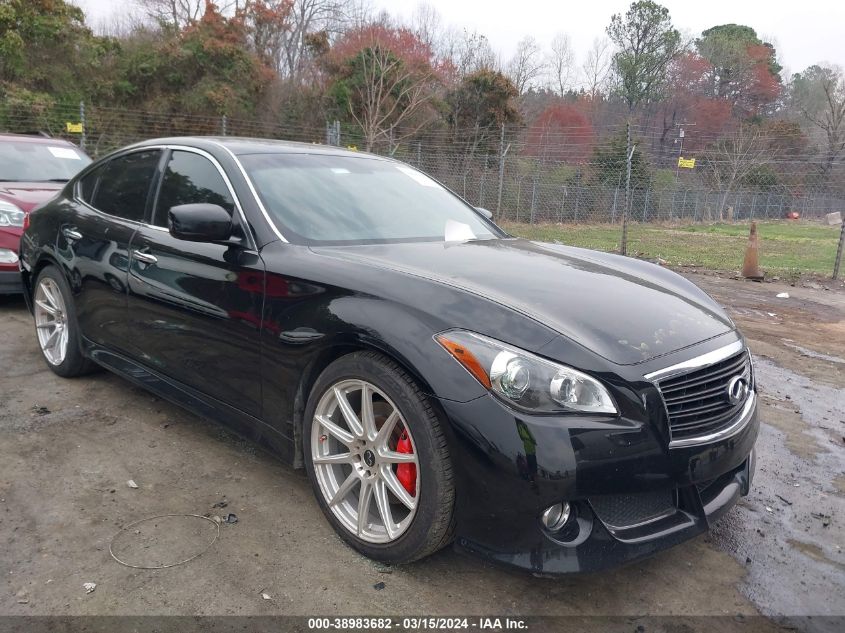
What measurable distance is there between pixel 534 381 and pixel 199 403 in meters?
1.77

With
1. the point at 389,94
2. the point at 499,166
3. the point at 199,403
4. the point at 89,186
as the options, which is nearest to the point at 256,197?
the point at 199,403

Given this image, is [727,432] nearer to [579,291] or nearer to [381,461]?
[579,291]

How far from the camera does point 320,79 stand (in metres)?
25.9

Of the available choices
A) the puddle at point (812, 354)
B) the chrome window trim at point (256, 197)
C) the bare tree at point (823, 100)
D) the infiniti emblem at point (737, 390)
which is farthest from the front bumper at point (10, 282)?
the bare tree at point (823, 100)

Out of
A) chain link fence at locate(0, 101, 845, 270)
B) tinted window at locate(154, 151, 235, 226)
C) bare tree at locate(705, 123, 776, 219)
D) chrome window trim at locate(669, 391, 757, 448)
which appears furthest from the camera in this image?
bare tree at locate(705, 123, 776, 219)

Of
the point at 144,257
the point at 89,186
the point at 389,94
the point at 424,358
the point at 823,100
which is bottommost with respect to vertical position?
the point at 424,358

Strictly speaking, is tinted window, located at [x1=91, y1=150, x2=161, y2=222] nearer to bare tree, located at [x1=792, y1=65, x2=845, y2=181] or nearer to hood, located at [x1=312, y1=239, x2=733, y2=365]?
hood, located at [x1=312, y1=239, x2=733, y2=365]

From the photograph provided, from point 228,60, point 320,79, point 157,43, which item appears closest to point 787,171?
point 320,79

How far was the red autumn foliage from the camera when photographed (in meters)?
21.2


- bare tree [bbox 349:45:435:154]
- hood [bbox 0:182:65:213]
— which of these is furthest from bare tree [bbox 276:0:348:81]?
hood [bbox 0:182:65:213]

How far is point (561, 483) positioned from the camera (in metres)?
2.01

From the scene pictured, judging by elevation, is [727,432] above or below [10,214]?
below

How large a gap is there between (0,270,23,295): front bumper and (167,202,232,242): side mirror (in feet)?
12.8

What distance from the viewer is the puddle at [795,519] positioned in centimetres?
239
